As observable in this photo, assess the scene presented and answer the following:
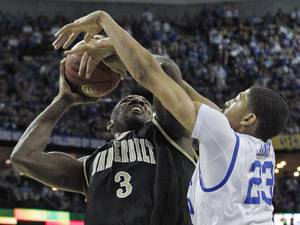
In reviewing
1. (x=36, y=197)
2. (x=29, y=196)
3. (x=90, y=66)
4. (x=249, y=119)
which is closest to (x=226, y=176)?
(x=249, y=119)

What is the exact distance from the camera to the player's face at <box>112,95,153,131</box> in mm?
3650

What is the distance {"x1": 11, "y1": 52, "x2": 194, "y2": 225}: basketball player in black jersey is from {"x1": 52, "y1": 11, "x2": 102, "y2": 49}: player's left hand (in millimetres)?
403

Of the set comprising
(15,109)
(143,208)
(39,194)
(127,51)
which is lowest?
(39,194)

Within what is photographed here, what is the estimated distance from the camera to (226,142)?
2447mm

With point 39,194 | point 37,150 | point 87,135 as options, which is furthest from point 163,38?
point 37,150

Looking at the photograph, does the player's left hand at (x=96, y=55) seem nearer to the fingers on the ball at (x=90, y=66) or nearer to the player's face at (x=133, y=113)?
the fingers on the ball at (x=90, y=66)

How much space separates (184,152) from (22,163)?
0.91 meters

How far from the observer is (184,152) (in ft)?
11.1

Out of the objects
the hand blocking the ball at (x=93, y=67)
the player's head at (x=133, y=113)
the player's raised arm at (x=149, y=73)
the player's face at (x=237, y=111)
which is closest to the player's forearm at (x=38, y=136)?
the hand blocking the ball at (x=93, y=67)

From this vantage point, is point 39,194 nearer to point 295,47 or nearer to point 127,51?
point 295,47

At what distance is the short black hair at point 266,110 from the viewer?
265cm

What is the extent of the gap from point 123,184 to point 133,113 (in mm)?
518

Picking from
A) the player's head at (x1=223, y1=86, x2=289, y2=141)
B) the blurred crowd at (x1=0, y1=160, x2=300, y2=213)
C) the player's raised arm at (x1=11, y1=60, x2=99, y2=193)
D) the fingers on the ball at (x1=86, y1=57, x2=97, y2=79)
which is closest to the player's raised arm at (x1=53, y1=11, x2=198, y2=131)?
the player's head at (x1=223, y1=86, x2=289, y2=141)

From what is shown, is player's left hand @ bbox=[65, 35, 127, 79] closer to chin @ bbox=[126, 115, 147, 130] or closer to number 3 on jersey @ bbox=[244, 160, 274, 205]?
chin @ bbox=[126, 115, 147, 130]
